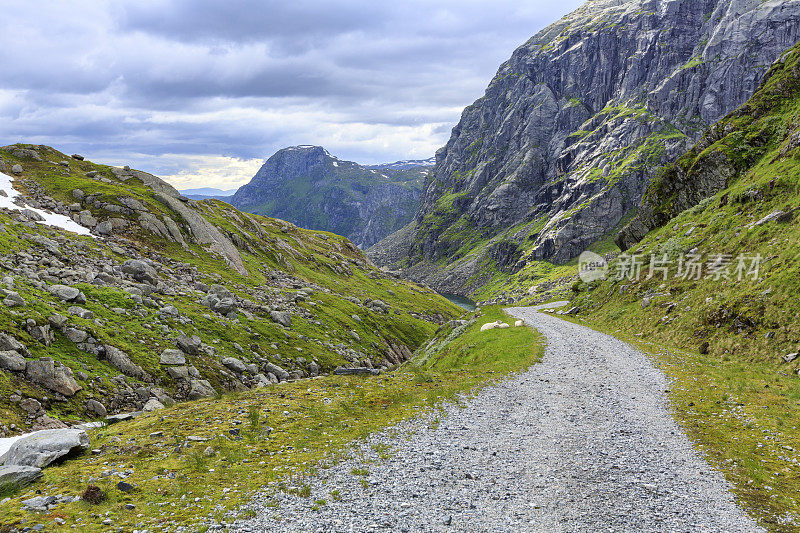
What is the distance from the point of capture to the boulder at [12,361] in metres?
19.9

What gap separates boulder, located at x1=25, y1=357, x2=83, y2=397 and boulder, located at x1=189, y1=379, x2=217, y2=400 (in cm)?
688

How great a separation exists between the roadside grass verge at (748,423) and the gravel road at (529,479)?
0.78 meters

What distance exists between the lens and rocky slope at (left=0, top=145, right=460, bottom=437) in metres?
22.3

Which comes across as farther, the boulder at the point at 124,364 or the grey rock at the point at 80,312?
the grey rock at the point at 80,312

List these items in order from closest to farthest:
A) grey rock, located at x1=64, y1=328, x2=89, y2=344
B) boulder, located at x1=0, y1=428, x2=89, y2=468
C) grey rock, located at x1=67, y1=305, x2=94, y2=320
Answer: boulder, located at x1=0, y1=428, x2=89, y2=468 < grey rock, located at x1=64, y1=328, x2=89, y2=344 < grey rock, located at x1=67, y1=305, x2=94, y2=320

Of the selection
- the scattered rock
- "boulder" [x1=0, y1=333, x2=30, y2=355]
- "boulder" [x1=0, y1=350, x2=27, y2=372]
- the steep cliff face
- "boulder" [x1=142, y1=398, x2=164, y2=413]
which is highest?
the steep cliff face

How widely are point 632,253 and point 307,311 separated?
178ft

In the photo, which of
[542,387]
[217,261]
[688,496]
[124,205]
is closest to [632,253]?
[542,387]

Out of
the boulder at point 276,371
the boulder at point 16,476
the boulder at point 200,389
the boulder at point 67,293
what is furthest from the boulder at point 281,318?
the boulder at point 16,476

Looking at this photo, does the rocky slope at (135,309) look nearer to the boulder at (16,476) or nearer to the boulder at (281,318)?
the boulder at (281,318)

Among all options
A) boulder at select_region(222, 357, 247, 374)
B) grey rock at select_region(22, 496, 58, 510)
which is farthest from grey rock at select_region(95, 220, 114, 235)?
grey rock at select_region(22, 496, 58, 510)

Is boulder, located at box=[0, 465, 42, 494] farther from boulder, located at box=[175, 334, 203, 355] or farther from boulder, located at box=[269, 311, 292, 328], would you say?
boulder, located at box=[269, 311, 292, 328]

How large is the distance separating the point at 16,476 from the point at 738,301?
47569 millimetres

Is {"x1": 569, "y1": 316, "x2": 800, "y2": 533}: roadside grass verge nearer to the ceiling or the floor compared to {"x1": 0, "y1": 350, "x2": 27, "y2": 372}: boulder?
nearer to the floor
